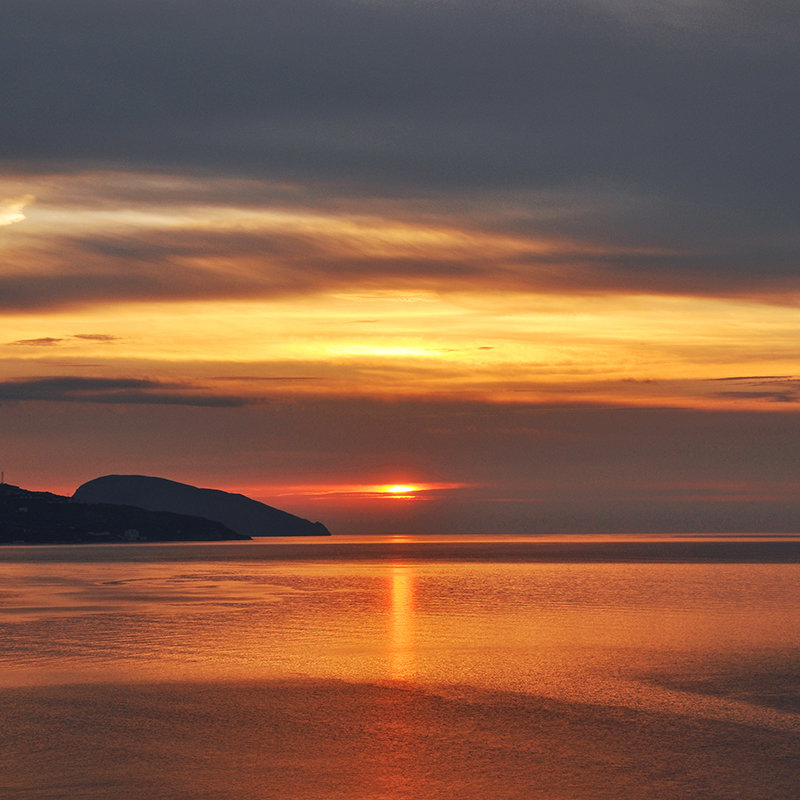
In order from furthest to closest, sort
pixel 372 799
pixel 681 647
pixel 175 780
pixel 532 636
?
pixel 532 636
pixel 681 647
pixel 175 780
pixel 372 799

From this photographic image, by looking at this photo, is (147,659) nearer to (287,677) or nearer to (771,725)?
(287,677)

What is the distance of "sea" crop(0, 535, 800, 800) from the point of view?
24.3 meters

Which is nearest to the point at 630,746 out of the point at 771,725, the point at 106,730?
the point at 771,725

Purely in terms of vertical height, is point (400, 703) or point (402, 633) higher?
point (402, 633)

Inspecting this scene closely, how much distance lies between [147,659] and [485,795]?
24.1m

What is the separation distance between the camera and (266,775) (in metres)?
24.8

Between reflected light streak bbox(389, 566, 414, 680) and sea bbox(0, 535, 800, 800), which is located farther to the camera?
reflected light streak bbox(389, 566, 414, 680)

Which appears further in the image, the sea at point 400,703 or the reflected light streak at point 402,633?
the reflected light streak at point 402,633

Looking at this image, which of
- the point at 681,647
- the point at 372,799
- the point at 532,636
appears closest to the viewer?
the point at 372,799

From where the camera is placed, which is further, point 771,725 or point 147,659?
point 147,659

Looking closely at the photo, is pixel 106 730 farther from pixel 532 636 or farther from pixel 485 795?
pixel 532 636

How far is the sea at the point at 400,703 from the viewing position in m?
24.3

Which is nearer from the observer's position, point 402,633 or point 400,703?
point 400,703

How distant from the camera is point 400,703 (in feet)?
112
